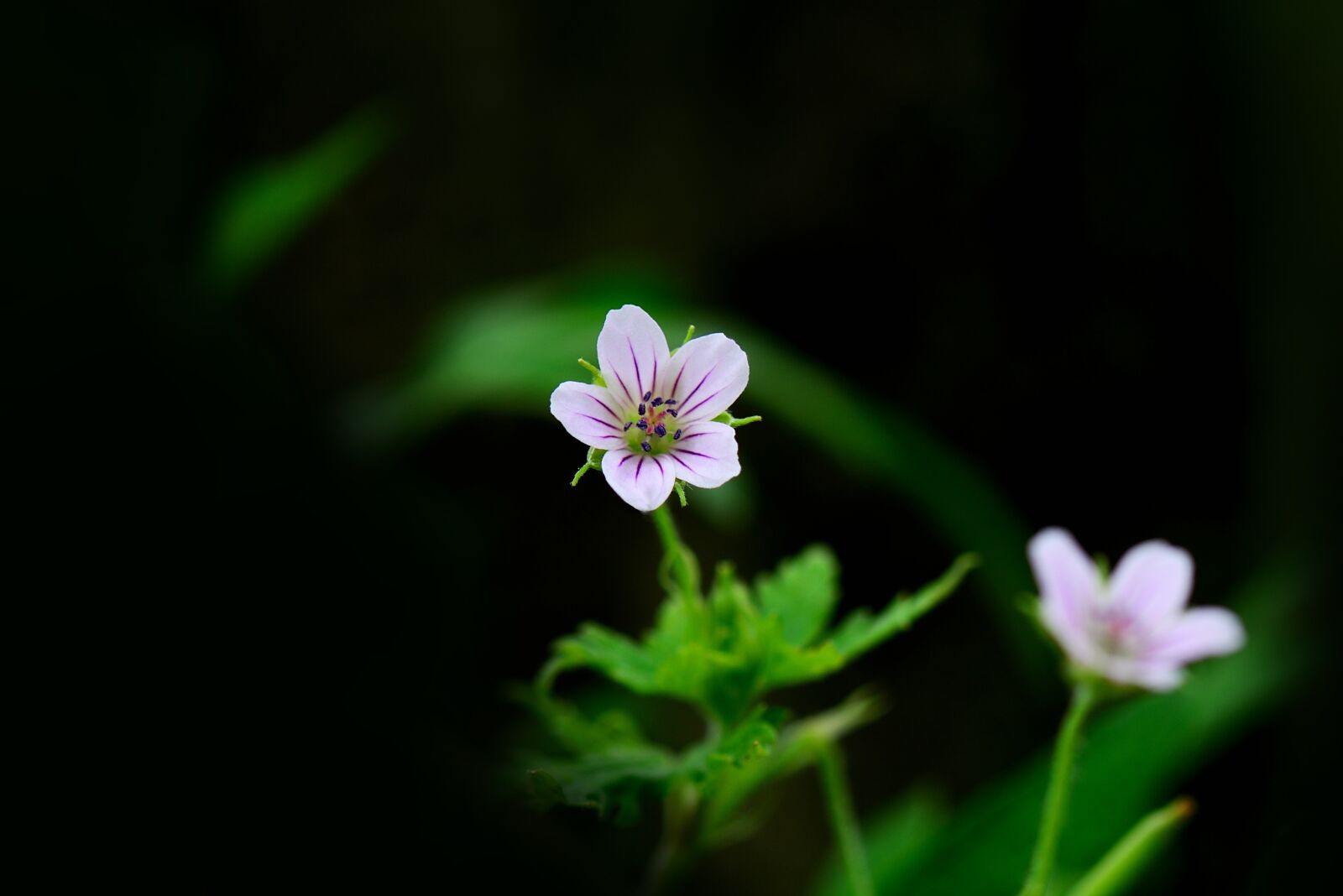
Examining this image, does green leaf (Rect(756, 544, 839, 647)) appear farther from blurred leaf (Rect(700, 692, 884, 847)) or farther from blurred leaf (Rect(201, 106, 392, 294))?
blurred leaf (Rect(201, 106, 392, 294))

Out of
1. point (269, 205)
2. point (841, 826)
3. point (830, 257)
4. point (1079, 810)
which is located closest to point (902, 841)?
point (1079, 810)

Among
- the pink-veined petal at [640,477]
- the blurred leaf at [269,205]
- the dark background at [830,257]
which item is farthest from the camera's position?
the blurred leaf at [269,205]

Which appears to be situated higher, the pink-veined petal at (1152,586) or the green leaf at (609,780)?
the pink-veined petal at (1152,586)

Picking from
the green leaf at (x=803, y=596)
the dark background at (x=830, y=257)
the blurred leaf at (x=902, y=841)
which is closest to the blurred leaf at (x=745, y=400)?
the dark background at (x=830, y=257)

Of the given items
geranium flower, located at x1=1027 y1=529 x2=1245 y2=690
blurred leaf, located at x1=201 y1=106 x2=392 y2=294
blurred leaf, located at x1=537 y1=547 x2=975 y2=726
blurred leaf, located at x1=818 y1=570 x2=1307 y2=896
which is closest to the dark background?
blurred leaf, located at x1=201 y1=106 x2=392 y2=294

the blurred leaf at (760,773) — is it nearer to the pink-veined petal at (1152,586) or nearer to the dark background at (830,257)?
the pink-veined petal at (1152,586)
